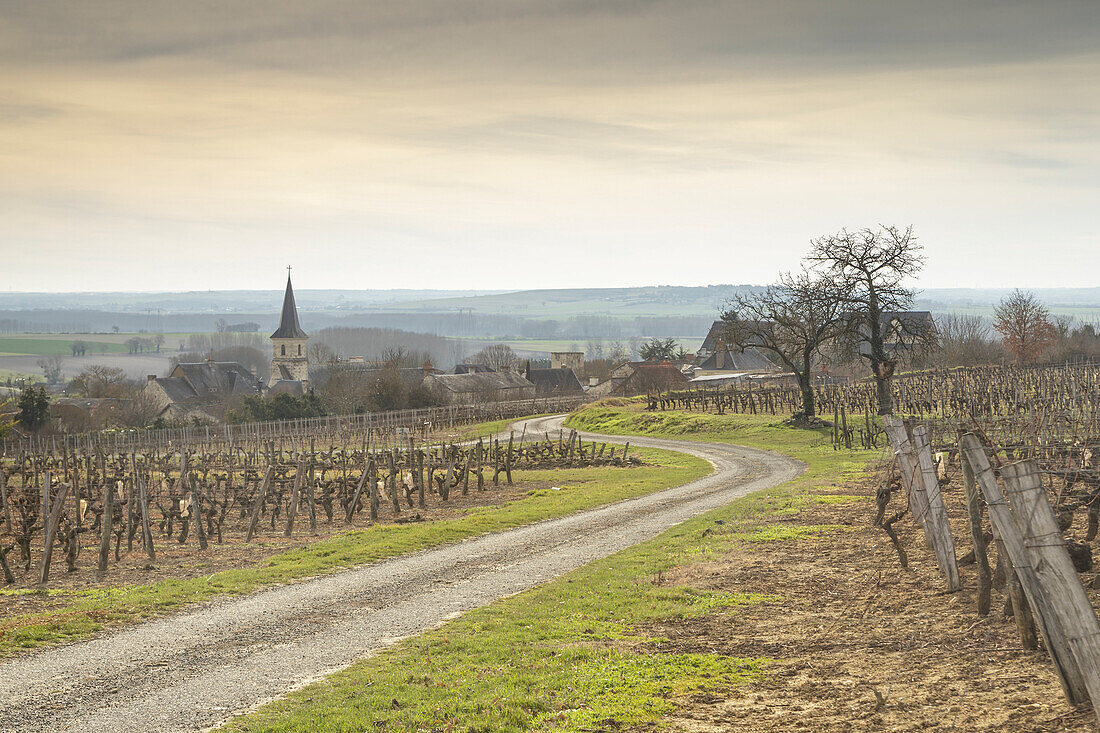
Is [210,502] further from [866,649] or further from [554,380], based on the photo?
[554,380]

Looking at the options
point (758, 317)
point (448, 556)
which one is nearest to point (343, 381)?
point (758, 317)

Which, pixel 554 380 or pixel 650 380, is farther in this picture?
pixel 554 380

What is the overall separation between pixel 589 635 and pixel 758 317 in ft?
156

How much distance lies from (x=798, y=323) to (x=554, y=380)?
2636 inches

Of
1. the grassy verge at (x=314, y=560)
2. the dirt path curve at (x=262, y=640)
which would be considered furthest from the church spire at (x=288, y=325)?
the dirt path curve at (x=262, y=640)

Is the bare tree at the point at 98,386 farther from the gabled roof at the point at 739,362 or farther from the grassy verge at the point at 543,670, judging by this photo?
the grassy verge at the point at 543,670

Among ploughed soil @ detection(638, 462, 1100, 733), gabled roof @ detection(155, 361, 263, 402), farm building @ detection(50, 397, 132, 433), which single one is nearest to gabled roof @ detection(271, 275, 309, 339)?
gabled roof @ detection(155, 361, 263, 402)

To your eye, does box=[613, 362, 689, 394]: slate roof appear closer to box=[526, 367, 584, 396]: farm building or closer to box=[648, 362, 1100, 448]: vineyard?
box=[526, 367, 584, 396]: farm building

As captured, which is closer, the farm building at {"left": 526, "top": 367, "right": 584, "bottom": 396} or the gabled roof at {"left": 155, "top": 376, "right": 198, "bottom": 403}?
the farm building at {"left": 526, "top": 367, "right": 584, "bottom": 396}

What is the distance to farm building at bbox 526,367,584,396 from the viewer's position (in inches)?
4452

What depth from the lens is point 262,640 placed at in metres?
12.8

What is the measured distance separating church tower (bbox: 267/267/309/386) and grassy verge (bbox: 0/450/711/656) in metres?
103

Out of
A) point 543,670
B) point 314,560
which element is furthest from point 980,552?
point 314,560

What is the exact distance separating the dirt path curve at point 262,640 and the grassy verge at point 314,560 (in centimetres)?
66
